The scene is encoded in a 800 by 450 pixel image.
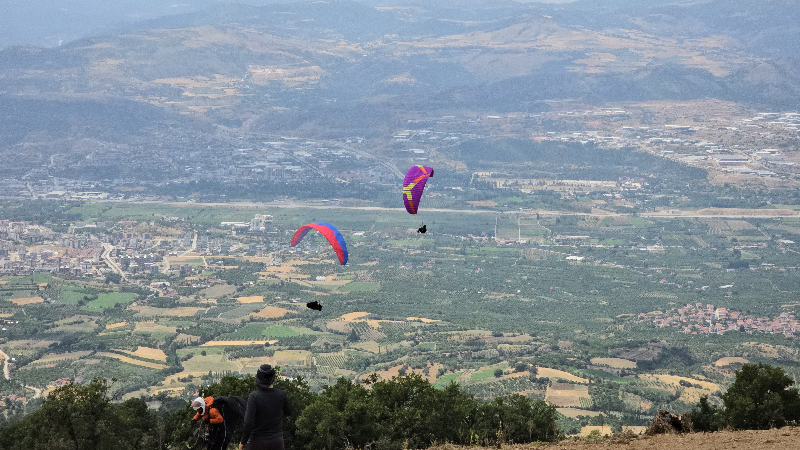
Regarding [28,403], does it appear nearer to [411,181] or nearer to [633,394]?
[411,181]

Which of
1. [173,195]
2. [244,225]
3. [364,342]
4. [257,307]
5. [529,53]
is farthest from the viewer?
[529,53]

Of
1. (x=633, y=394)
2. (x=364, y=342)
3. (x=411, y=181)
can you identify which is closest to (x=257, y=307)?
(x=364, y=342)

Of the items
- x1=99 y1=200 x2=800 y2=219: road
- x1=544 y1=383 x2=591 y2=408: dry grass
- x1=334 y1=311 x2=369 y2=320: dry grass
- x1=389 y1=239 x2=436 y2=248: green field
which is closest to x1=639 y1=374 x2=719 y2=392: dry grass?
x1=544 y1=383 x2=591 y2=408: dry grass

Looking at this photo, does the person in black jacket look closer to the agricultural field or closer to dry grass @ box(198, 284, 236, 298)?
the agricultural field

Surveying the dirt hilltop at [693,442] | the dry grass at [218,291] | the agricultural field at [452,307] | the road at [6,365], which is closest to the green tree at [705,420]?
→ the dirt hilltop at [693,442]

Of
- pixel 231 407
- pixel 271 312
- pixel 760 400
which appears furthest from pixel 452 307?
pixel 231 407

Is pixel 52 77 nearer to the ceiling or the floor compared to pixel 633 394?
nearer to the ceiling

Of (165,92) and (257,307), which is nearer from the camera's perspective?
(257,307)
